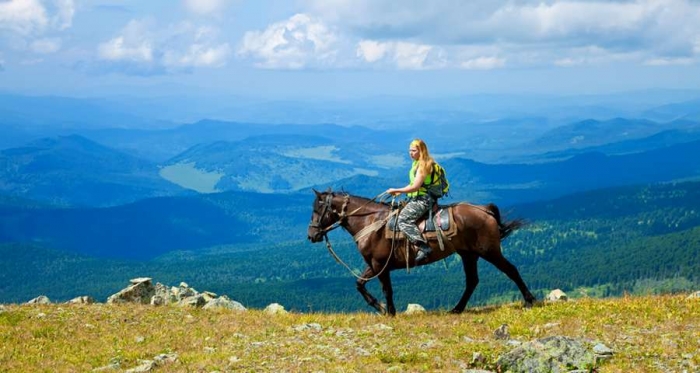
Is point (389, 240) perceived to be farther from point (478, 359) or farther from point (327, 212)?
point (478, 359)

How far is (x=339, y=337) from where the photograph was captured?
635 inches

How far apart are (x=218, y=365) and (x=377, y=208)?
335 inches

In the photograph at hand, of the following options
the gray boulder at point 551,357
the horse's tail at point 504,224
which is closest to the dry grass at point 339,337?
the gray boulder at point 551,357

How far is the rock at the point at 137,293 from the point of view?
25.9m

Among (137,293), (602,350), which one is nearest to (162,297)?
(137,293)

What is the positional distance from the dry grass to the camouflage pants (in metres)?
2.46

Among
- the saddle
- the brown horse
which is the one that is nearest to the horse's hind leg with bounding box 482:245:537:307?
the brown horse

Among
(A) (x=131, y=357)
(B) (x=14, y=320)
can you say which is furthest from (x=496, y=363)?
(B) (x=14, y=320)

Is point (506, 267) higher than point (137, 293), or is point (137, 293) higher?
point (506, 267)

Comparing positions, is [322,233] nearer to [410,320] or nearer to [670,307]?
[410,320]

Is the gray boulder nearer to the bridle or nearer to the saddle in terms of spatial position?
the saddle

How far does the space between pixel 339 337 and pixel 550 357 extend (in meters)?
5.87

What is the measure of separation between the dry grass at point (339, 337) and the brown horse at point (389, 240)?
1058 millimetres

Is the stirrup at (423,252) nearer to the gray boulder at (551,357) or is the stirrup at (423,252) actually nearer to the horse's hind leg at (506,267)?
the horse's hind leg at (506,267)
